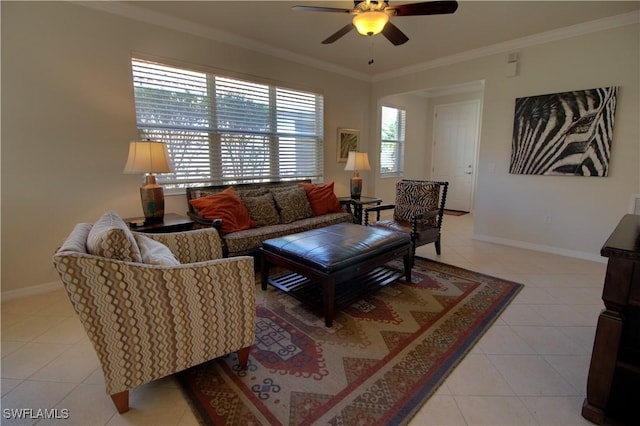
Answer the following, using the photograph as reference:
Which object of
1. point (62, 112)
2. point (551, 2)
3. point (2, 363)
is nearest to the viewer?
point (2, 363)

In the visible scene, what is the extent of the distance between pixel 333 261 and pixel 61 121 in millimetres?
2700

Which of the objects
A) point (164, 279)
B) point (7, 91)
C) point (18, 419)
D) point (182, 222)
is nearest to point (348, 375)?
point (164, 279)

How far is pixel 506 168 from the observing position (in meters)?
4.09

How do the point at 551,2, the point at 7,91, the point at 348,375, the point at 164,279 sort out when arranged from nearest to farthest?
the point at 164,279 < the point at 348,375 < the point at 7,91 < the point at 551,2

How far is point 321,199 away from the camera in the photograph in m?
3.91

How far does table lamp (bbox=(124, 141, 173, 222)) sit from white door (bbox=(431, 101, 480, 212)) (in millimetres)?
5826

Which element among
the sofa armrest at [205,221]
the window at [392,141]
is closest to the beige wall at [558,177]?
the window at [392,141]

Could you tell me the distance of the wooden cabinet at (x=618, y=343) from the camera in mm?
1203

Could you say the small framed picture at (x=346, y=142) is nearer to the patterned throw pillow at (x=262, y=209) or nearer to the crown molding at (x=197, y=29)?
the crown molding at (x=197, y=29)

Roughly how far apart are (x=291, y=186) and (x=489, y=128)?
284 centimetres

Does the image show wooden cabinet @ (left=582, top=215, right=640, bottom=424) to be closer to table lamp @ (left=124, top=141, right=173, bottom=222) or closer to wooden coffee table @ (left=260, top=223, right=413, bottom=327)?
wooden coffee table @ (left=260, top=223, right=413, bottom=327)

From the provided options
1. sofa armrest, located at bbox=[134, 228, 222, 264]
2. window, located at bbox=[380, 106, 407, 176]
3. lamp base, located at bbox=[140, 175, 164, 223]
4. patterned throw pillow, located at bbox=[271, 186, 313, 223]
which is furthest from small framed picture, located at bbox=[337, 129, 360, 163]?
sofa armrest, located at bbox=[134, 228, 222, 264]

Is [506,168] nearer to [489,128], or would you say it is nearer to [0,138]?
[489,128]

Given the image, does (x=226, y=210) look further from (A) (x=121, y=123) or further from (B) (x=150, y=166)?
(A) (x=121, y=123)
